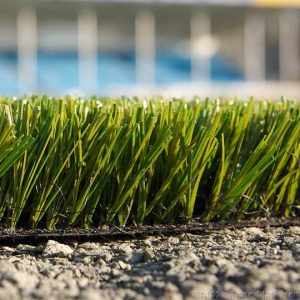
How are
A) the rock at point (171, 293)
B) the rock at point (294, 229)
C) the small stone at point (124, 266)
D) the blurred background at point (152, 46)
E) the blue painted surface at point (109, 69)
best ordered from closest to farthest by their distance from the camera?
1. the rock at point (171, 293)
2. the small stone at point (124, 266)
3. the rock at point (294, 229)
4. the blurred background at point (152, 46)
5. the blue painted surface at point (109, 69)

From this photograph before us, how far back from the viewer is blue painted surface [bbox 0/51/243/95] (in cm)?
1920

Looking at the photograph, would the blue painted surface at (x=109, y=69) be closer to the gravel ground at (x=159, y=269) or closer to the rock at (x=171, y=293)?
the gravel ground at (x=159, y=269)

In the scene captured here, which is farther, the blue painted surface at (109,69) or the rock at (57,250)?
the blue painted surface at (109,69)

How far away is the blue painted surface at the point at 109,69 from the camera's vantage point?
63.0ft

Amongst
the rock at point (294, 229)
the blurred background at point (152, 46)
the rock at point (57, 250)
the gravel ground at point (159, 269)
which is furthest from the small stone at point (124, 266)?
the blurred background at point (152, 46)

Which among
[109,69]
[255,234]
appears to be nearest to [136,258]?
[255,234]

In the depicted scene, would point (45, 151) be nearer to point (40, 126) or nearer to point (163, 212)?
point (40, 126)

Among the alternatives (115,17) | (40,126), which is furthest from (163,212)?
(115,17)

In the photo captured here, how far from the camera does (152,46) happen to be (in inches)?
715

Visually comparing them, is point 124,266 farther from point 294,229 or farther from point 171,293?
point 294,229

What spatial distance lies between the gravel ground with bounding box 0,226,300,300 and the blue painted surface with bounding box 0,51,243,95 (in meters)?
16.4

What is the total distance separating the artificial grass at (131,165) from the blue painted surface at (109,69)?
16.1 metres

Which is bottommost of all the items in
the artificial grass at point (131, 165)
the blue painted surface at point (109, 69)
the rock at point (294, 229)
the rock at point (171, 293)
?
the rock at point (171, 293)

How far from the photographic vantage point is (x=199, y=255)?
210cm
